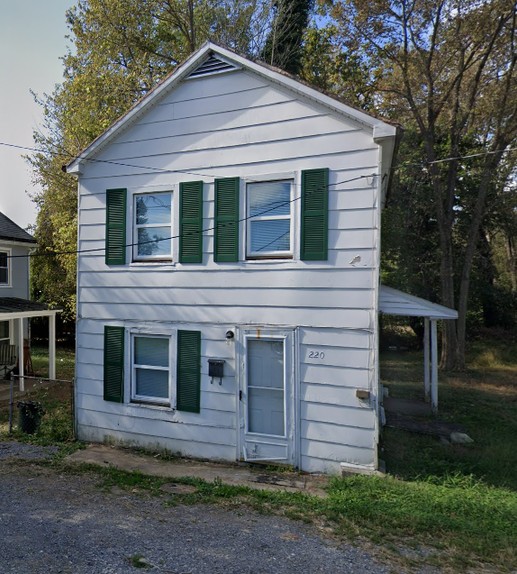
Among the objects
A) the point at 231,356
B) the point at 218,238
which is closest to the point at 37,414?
the point at 231,356

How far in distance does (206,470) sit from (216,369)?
1533 mm

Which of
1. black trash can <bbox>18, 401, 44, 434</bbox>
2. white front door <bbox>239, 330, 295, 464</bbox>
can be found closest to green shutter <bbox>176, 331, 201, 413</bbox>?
white front door <bbox>239, 330, 295, 464</bbox>

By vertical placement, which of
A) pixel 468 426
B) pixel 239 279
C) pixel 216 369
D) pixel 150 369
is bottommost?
pixel 468 426

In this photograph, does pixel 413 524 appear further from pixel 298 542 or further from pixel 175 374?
pixel 175 374

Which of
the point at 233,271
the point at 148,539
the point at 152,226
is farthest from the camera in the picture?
the point at 152,226

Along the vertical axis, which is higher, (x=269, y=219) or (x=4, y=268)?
(x=269, y=219)

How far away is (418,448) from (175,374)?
452 cm

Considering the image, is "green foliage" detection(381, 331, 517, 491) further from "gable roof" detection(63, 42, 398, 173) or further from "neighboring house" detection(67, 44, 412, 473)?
"gable roof" detection(63, 42, 398, 173)

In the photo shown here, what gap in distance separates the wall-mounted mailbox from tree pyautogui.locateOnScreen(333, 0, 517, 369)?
12365mm

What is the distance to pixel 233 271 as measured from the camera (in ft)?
22.7

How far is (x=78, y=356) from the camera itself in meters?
7.98

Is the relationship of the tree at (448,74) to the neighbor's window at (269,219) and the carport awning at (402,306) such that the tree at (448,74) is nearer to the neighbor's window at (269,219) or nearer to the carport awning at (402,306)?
the carport awning at (402,306)

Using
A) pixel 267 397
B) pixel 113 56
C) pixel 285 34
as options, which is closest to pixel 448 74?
pixel 285 34

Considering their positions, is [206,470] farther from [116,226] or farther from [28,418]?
[116,226]
